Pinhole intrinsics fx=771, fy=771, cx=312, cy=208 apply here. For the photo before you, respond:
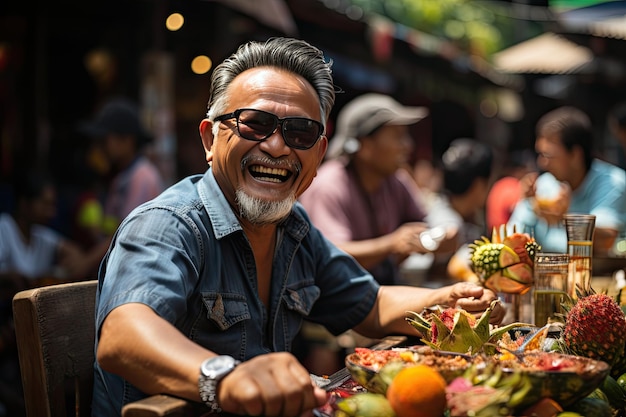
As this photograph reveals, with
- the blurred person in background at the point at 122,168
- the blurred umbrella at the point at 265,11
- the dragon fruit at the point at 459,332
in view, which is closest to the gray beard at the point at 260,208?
the dragon fruit at the point at 459,332

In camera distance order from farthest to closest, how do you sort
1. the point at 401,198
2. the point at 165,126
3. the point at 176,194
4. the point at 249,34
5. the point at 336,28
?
the point at 336,28, the point at 249,34, the point at 165,126, the point at 401,198, the point at 176,194

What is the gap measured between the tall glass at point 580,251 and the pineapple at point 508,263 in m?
0.15

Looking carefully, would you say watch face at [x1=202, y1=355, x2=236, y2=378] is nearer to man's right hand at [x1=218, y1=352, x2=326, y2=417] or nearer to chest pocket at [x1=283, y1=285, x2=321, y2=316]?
man's right hand at [x1=218, y1=352, x2=326, y2=417]

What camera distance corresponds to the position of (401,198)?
5266mm

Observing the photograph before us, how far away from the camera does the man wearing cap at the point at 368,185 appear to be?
189 inches

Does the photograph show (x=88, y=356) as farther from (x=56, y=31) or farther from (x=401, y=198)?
(x=56, y=31)

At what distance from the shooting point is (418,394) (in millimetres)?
1483

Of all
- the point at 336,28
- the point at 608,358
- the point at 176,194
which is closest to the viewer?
the point at 608,358

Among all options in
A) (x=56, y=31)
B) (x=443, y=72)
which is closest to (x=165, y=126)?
(x=56, y=31)

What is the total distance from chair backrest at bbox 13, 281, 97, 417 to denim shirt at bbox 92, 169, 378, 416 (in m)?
0.09

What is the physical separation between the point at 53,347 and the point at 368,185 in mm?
3127

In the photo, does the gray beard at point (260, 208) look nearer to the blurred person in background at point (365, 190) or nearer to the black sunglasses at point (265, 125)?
the black sunglasses at point (265, 125)

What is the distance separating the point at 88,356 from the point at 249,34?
5460mm

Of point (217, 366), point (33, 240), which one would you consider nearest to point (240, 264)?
point (217, 366)
